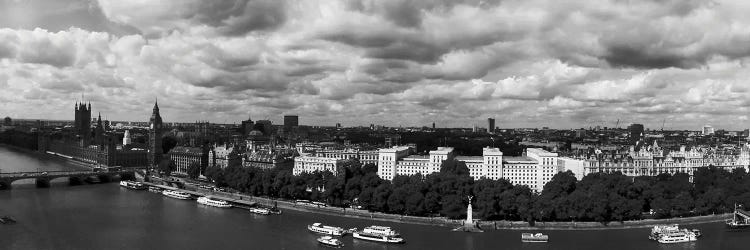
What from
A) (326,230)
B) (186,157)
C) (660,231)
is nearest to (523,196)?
(660,231)

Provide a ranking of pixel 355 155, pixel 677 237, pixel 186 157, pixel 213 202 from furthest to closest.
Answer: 1. pixel 186 157
2. pixel 355 155
3. pixel 213 202
4. pixel 677 237

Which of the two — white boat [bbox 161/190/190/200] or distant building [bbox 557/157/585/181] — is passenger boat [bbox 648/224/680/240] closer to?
distant building [bbox 557/157/585/181]

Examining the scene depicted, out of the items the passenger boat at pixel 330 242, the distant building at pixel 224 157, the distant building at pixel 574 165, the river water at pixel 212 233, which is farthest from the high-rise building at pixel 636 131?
the passenger boat at pixel 330 242

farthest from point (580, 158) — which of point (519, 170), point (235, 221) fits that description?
point (235, 221)

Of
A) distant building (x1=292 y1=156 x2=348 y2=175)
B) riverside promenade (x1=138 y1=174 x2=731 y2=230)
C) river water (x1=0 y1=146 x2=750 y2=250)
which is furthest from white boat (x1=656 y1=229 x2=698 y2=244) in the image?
distant building (x1=292 y1=156 x2=348 y2=175)

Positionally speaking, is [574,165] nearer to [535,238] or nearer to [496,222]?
[496,222]

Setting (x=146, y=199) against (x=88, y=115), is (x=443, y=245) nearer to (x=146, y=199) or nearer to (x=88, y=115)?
(x=146, y=199)

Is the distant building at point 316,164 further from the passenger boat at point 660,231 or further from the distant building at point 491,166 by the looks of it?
the passenger boat at point 660,231
